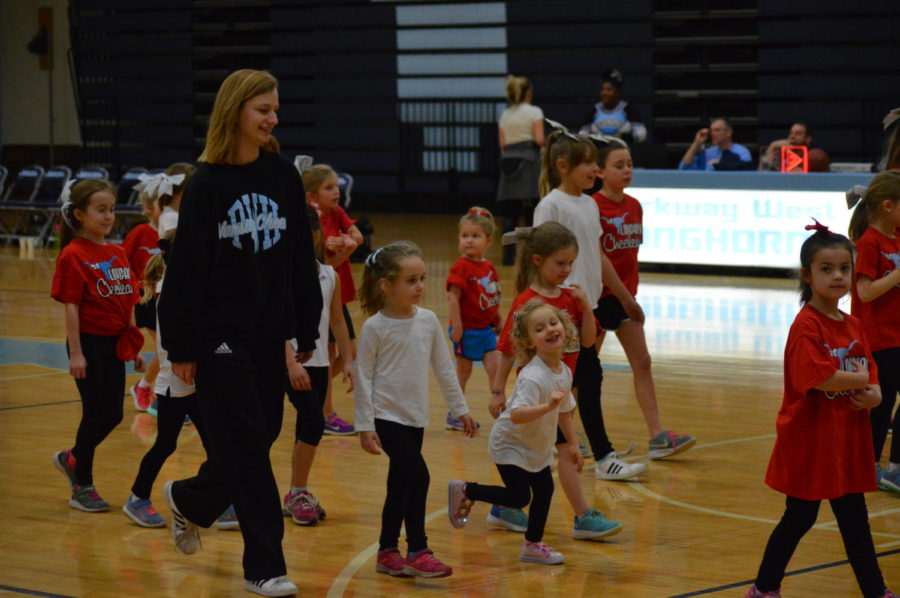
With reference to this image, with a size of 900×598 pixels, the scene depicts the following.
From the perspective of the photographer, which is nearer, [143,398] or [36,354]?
[143,398]

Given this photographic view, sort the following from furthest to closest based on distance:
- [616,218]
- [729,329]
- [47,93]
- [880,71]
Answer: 1. [47,93]
2. [880,71]
3. [729,329]
4. [616,218]

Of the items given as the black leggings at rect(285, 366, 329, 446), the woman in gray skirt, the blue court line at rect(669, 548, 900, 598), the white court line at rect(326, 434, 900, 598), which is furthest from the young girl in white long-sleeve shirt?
the woman in gray skirt

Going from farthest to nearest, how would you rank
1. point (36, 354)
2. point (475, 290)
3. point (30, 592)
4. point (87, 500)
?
point (36, 354), point (475, 290), point (87, 500), point (30, 592)

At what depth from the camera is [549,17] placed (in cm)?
1681

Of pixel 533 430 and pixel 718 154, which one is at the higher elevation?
pixel 718 154

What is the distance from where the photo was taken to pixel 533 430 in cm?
433

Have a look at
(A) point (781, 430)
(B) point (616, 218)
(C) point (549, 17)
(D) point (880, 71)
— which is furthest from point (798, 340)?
(C) point (549, 17)

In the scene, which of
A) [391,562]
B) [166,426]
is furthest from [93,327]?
[391,562]

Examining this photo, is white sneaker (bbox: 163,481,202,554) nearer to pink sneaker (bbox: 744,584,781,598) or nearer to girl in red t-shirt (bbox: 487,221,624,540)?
girl in red t-shirt (bbox: 487,221,624,540)

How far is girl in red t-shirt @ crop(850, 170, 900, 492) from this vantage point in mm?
4914

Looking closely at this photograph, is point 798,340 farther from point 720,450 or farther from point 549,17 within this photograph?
point 549,17

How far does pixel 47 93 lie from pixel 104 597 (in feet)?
Answer: 60.1

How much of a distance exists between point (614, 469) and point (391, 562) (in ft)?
5.01

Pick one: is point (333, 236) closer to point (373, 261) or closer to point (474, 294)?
point (474, 294)
